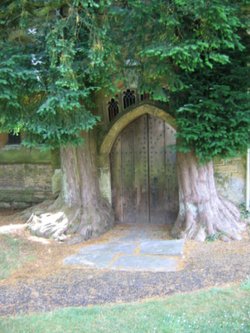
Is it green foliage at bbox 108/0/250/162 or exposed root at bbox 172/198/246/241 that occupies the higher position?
green foliage at bbox 108/0/250/162

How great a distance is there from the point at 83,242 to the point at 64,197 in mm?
1116

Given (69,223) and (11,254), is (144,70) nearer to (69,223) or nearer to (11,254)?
(69,223)

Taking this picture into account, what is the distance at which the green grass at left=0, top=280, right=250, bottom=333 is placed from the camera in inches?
121

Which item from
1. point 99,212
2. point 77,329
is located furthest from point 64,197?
point 77,329

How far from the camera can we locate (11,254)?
5480 mm

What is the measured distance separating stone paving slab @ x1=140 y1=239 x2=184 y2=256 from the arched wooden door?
1.57 meters

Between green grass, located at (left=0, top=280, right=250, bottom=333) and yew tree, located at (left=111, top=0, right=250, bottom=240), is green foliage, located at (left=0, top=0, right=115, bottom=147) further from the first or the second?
green grass, located at (left=0, top=280, right=250, bottom=333)

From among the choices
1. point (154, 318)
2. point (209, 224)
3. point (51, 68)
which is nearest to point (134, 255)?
point (209, 224)

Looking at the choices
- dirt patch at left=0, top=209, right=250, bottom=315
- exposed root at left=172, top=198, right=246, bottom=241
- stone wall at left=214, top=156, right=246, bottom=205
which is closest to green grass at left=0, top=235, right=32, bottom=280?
dirt patch at left=0, top=209, right=250, bottom=315

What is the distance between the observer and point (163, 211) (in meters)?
7.60

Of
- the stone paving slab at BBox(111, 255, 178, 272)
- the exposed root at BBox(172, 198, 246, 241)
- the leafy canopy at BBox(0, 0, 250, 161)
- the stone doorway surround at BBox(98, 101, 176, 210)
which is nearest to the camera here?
the leafy canopy at BBox(0, 0, 250, 161)

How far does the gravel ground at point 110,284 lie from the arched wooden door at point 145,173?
260 centimetres

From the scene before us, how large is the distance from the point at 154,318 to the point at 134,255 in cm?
216

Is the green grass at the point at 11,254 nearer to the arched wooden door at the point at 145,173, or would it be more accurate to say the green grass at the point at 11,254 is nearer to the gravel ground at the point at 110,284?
the gravel ground at the point at 110,284
